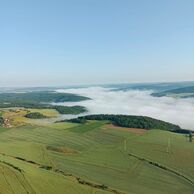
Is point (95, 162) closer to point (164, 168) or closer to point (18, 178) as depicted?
point (164, 168)

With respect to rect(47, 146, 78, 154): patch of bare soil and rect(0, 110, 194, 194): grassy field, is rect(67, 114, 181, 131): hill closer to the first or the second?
rect(0, 110, 194, 194): grassy field

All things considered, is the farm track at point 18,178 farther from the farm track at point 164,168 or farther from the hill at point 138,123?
the hill at point 138,123

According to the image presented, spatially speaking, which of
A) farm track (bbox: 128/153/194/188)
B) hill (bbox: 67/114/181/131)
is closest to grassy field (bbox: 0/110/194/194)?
farm track (bbox: 128/153/194/188)

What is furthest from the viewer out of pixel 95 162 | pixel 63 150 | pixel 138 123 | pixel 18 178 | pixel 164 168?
pixel 138 123

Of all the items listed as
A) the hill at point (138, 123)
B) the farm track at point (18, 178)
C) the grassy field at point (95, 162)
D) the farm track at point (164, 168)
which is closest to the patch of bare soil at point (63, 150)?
the grassy field at point (95, 162)

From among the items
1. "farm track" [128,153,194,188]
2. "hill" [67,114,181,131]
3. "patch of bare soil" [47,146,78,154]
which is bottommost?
"farm track" [128,153,194,188]

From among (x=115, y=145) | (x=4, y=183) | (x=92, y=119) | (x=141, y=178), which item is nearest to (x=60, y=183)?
(x=4, y=183)

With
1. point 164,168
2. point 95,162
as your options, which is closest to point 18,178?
point 95,162

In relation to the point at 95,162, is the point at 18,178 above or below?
above

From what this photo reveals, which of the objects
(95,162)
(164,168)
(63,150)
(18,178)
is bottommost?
(164,168)

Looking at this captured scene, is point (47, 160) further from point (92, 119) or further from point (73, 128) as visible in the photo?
point (92, 119)
